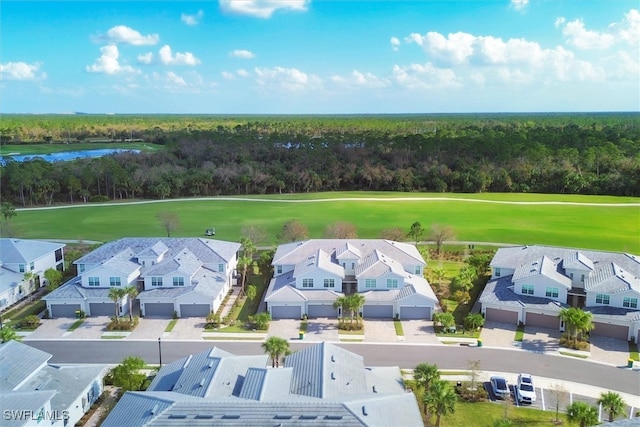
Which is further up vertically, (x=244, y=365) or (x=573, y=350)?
(x=244, y=365)

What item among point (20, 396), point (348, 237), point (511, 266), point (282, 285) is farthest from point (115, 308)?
point (511, 266)

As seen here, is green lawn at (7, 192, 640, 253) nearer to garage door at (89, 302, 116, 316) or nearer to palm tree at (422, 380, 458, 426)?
garage door at (89, 302, 116, 316)

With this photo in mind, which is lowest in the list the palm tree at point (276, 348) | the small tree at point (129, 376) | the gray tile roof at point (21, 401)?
the small tree at point (129, 376)

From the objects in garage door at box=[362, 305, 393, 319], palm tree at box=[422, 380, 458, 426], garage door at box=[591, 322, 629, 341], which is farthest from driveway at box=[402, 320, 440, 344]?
garage door at box=[591, 322, 629, 341]

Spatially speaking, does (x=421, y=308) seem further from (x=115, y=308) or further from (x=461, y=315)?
(x=115, y=308)

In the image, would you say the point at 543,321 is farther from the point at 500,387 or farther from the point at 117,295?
the point at 117,295

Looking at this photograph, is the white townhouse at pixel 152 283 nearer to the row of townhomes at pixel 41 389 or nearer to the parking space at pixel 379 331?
the row of townhomes at pixel 41 389

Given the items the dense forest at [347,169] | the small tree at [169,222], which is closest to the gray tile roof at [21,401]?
the small tree at [169,222]
